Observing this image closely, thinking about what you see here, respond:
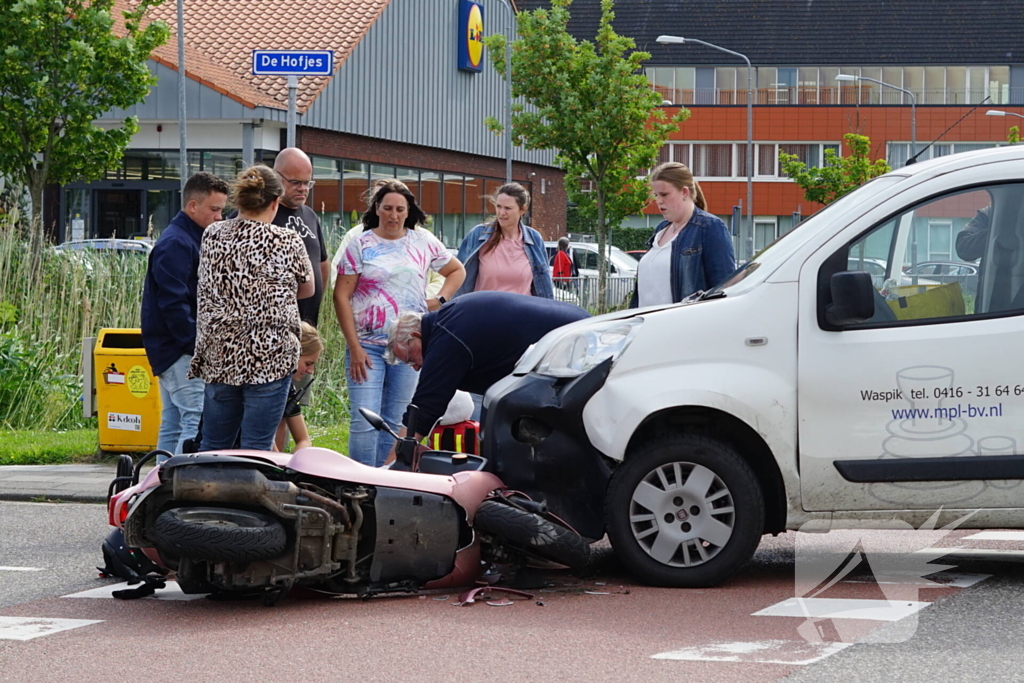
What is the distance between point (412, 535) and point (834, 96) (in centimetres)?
6527

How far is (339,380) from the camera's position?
14.4m

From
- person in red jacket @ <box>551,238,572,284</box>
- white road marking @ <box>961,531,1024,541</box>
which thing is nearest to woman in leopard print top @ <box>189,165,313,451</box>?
white road marking @ <box>961,531,1024,541</box>

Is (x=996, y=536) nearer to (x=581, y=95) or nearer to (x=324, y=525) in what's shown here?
(x=324, y=525)

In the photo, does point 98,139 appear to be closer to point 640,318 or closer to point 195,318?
point 195,318

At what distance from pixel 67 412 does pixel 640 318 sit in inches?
333

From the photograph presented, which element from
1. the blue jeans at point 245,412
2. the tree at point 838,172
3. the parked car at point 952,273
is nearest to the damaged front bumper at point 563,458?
the blue jeans at point 245,412

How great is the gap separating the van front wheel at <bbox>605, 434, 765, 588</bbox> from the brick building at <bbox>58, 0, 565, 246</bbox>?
75.8 ft

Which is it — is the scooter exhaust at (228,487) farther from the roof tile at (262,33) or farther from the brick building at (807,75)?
the brick building at (807,75)

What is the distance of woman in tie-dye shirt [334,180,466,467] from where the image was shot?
854 centimetres

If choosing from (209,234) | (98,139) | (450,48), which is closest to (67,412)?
(209,234)

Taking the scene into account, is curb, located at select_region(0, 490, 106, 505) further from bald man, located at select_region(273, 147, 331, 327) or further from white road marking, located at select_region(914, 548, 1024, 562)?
white road marking, located at select_region(914, 548, 1024, 562)

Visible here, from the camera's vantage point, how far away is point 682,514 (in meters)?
6.51

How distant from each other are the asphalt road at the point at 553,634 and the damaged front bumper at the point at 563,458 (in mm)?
353

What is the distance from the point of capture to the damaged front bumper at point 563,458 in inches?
260
